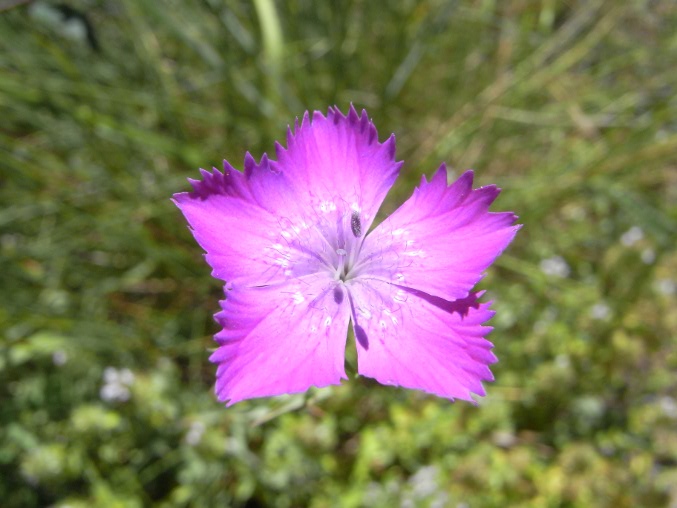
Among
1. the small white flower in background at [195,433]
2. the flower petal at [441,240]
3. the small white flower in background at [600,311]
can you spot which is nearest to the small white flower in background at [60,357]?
the small white flower in background at [195,433]

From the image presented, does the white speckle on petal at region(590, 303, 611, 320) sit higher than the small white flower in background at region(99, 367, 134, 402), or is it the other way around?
the small white flower in background at region(99, 367, 134, 402)

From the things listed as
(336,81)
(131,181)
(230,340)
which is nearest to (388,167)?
(230,340)

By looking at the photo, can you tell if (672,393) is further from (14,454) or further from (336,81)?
(14,454)

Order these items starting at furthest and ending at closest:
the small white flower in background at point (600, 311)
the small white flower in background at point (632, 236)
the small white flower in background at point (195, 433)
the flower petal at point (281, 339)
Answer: the small white flower in background at point (632, 236), the small white flower in background at point (600, 311), the small white flower in background at point (195, 433), the flower petal at point (281, 339)

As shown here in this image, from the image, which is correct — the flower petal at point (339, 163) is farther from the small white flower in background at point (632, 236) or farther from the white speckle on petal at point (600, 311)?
the small white flower in background at point (632, 236)

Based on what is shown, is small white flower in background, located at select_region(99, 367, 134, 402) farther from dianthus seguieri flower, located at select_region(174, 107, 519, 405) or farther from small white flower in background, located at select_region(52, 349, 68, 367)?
dianthus seguieri flower, located at select_region(174, 107, 519, 405)

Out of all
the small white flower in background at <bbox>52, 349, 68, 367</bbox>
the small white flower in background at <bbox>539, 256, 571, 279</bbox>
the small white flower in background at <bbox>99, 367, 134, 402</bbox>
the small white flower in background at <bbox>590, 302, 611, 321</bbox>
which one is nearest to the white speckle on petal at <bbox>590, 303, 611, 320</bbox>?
the small white flower in background at <bbox>590, 302, 611, 321</bbox>

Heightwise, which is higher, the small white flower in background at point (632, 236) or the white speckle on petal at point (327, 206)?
the white speckle on petal at point (327, 206)
